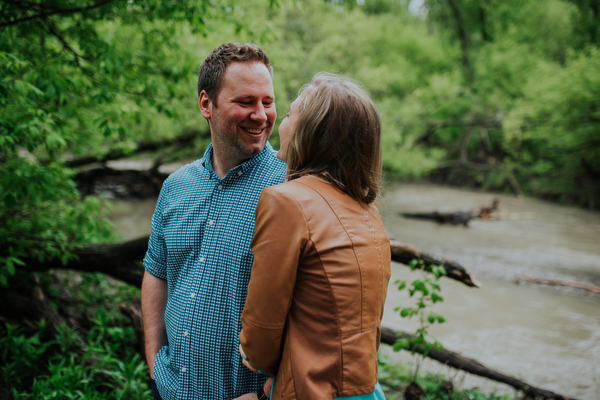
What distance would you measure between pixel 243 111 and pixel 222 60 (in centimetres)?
23

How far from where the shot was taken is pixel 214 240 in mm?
1484

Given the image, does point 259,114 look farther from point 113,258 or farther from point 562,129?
point 562,129

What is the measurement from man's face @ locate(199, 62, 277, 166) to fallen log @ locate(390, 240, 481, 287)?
5.56 feet

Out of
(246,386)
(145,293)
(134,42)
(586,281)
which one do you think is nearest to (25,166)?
(145,293)

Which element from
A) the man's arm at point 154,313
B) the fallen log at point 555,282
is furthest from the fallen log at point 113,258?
the fallen log at point 555,282

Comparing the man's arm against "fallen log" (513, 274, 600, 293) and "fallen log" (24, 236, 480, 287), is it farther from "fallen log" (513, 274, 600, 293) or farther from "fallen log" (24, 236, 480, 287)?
"fallen log" (513, 274, 600, 293)

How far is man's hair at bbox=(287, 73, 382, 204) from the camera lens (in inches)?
45.9

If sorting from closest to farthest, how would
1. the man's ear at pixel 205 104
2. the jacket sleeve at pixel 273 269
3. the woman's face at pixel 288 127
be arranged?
the jacket sleeve at pixel 273 269 → the woman's face at pixel 288 127 → the man's ear at pixel 205 104

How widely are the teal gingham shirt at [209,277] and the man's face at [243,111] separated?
0.23 feet

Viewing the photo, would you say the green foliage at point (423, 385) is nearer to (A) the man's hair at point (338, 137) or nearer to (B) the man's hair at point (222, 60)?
(A) the man's hair at point (338, 137)

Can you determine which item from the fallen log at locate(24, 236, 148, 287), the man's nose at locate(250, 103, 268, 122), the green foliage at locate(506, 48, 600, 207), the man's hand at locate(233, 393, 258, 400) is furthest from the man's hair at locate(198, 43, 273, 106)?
the green foliage at locate(506, 48, 600, 207)

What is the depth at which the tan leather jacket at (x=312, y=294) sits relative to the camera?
1.07 metres

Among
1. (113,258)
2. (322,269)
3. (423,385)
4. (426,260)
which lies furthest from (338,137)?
(113,258)

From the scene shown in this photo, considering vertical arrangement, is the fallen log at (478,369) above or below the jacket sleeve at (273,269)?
below
